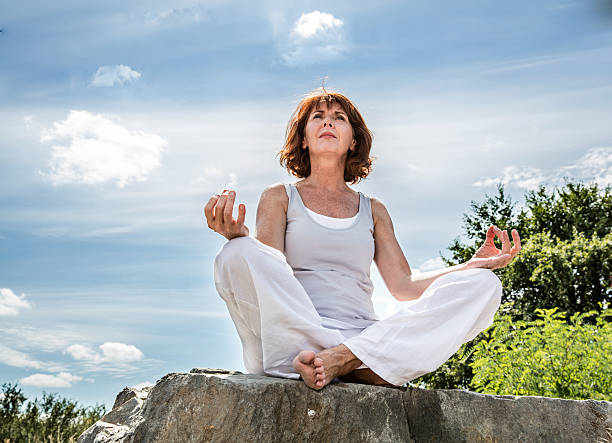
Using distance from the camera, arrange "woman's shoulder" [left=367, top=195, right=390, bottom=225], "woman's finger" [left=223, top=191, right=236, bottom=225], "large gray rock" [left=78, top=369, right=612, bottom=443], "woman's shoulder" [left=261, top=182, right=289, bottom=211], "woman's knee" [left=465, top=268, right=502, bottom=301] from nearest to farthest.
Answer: "large gray rock" [left=78, top=369, right=612, bottom=443] → "woman's finger" [left=223, top=191, right=236, bottom=225] → "woman's knee" [left=465, top=268, right=502, bottom=301] → "woman's shoulder" [left=261, top=182, right=289, bottom=211] → "woman's shoulder" [left=367, top=195, right=390, bottom=225]

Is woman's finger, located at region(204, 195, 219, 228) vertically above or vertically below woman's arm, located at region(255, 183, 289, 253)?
below

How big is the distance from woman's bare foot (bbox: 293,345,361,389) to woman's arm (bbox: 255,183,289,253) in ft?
2.62

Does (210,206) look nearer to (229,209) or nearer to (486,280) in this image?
(229,209)

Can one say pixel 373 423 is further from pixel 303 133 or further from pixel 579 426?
pixel 303 133

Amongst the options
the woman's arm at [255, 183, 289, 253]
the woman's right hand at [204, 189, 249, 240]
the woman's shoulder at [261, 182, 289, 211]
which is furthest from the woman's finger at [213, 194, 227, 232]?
the woman's shoulder at [261, 182, 289, 211]

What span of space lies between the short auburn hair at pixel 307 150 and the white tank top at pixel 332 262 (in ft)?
1.31

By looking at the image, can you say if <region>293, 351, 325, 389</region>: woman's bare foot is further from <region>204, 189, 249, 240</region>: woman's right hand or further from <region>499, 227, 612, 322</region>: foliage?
<region>499, 227, 612, 322</region>: foliage

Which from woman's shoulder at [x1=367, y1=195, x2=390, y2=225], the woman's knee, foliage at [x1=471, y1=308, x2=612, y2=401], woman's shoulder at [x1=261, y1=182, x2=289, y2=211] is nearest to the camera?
the woman's knee

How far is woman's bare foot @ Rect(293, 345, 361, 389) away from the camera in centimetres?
241

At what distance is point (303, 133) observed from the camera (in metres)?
3.64

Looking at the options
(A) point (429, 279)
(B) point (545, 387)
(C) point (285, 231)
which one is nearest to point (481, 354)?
(B) point (545, 387)

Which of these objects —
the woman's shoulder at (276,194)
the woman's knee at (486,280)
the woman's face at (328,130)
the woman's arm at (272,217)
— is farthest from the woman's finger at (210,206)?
the woman's knee at (486,280)

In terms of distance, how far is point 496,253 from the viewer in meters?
3.32

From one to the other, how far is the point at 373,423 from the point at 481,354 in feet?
16.4
